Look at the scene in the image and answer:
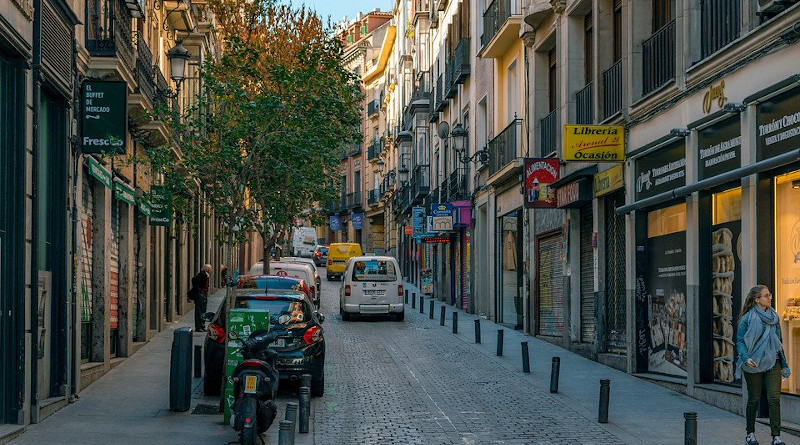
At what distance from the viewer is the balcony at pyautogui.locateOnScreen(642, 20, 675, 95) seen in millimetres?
16859

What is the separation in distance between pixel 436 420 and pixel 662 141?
593 centimetres

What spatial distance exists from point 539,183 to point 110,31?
30.3 ft

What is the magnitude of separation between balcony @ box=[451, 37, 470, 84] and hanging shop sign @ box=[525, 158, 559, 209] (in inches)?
531

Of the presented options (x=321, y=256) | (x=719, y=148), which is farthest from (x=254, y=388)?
(x=321, y=256)

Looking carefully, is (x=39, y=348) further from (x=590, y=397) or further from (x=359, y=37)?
(x=359, y=37)

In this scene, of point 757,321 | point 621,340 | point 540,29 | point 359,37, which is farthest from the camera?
point 359,37

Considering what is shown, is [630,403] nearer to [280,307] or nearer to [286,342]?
[286,342]

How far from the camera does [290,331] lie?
1527cm

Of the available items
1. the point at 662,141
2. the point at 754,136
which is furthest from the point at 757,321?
the point at 662,141

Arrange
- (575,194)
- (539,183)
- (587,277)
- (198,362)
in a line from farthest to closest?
(539,183) → (587,277) → (575,194) → (198,362)

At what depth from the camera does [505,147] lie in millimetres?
29219

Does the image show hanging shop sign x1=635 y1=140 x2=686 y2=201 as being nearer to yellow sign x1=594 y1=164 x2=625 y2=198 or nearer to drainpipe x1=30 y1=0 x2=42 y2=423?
yellow sign x1=594 y1=164 x2=625 y2=198

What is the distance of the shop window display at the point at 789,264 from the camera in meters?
12.6

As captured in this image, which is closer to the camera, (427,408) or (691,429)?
(691,429)
